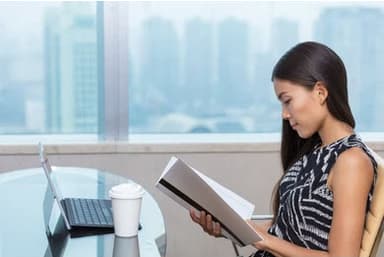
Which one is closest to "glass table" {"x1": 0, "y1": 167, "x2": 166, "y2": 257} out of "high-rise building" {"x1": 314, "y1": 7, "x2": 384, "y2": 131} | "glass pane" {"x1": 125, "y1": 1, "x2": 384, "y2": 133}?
"glass pane" {"x1": 125, "y1": 1, "x2": 384, "y2": 133}

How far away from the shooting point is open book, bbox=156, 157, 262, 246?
135 centimetres

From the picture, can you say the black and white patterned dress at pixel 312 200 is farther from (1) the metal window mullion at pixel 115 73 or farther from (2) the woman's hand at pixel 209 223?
(1) the metal window mullion at pixel 115 73

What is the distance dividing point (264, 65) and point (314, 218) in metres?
1.39

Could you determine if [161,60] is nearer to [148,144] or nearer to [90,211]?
[148,144]

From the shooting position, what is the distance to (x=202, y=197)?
142cm

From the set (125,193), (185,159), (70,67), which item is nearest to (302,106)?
(125,193)

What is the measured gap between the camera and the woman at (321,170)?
1.35 meters

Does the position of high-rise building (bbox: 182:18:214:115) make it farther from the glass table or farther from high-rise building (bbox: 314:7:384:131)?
the glass table

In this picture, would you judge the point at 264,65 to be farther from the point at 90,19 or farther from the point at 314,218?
the point at 314,218

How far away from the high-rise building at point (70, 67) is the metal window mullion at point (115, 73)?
0.21ft

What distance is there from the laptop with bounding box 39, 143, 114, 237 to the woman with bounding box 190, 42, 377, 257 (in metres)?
0.26

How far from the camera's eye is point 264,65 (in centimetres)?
276

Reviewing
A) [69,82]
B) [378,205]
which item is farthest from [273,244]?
[69,82]

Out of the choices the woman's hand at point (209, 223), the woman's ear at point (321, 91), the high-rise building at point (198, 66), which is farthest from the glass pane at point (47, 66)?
the woman's ear at point (321, 91)
